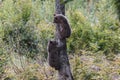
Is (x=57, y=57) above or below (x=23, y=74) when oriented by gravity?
above

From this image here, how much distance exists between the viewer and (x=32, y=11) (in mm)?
8453

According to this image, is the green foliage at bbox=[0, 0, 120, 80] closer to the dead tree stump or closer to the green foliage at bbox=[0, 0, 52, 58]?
the green foliage at bbox=[0, 0, 52, 58]

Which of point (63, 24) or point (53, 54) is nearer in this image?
point (63, 24)

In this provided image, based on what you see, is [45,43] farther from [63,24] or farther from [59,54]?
[63,24]

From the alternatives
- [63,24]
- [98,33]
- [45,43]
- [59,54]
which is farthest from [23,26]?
[63,24]

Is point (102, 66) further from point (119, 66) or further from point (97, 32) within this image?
point (97, 32)

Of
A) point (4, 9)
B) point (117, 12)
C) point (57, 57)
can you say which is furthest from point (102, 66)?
point (4, 9)

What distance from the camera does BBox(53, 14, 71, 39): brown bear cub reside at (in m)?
4.04

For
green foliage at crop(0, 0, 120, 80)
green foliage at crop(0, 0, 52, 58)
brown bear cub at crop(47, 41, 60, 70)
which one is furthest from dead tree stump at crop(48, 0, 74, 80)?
green foliage at crop(0, 0, 52, 58)

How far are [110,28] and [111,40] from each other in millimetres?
643

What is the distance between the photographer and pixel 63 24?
4125 millimetres

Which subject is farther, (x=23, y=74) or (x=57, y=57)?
(x=23, y=74)

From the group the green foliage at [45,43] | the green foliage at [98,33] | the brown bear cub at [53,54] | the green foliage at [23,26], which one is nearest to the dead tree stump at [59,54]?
the brown bear cub at [53,54]

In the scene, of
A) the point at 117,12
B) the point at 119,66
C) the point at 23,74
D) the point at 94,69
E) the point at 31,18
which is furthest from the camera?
the point at 31,18
